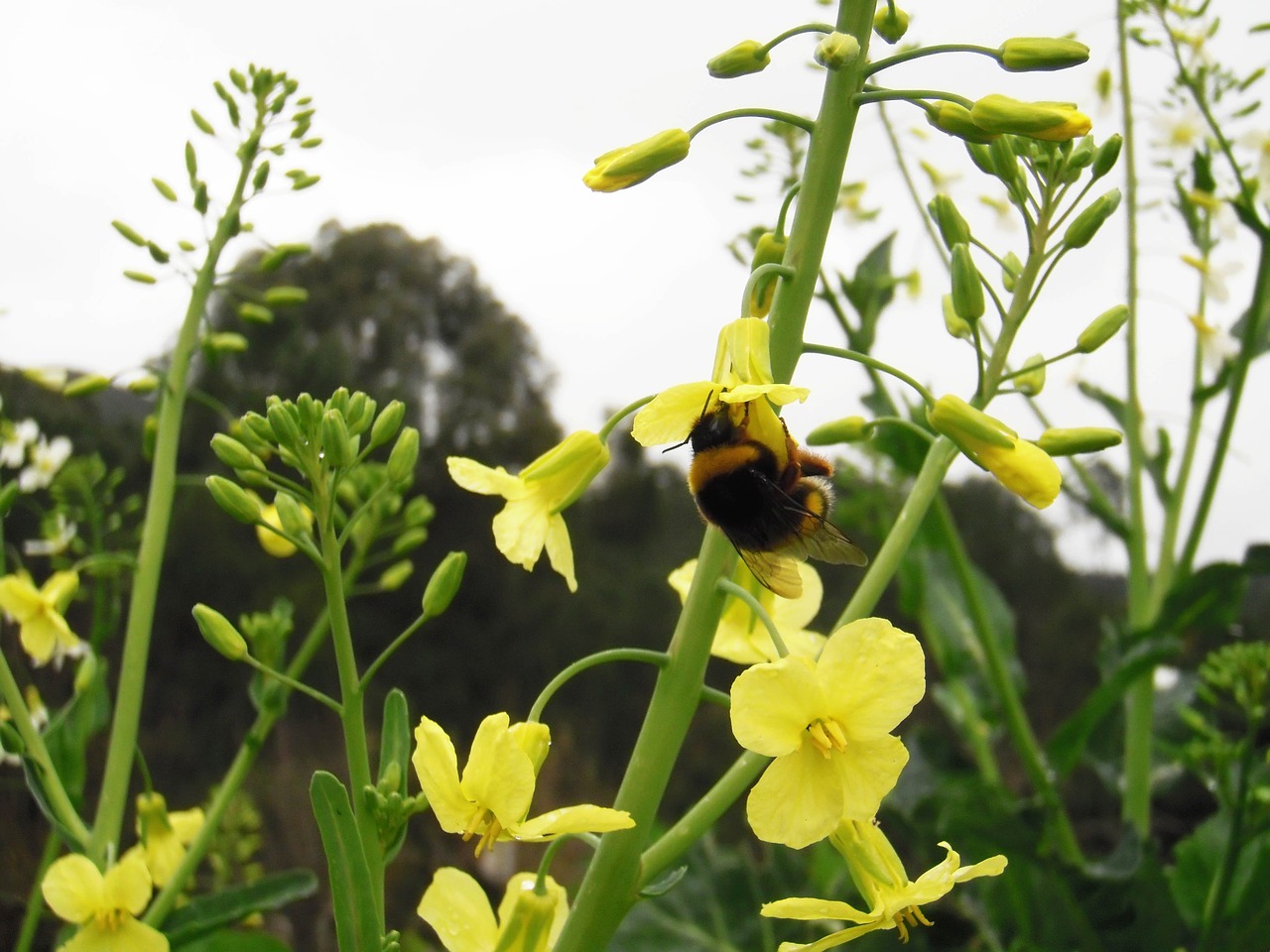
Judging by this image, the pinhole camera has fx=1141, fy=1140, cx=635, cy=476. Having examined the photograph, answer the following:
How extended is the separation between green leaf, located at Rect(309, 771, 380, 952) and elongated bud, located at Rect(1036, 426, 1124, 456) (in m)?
0.71

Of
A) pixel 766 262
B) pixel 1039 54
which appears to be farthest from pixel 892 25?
pixel 766 262

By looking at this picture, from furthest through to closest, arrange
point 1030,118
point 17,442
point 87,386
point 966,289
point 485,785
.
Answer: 1. point 17,442
2. point 87,386
3. point 966,289
4. point 1030,118
5. point 485,785

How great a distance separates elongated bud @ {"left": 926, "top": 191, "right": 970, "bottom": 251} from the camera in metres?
1.12

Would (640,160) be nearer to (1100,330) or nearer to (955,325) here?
(955,325)

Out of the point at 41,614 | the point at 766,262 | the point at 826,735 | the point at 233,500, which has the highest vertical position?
the point at 766,262

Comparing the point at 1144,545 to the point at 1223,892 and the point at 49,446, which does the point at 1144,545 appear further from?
the point at 49,446

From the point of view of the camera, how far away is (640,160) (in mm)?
1021

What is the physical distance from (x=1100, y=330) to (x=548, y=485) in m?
0.57

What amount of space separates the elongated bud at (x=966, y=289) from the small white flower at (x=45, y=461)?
1.56 meters

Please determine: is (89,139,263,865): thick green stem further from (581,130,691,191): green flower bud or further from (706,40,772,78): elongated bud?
(706,40,772,78): elongated bud

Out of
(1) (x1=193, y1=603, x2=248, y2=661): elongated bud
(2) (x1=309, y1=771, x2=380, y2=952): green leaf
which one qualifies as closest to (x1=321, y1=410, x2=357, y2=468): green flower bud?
(1) (x1=193, y1=603, x2=248, y2=661): elongated bud

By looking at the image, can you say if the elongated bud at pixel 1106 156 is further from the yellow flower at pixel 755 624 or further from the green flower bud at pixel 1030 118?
the yellow flower at pixel 755 624

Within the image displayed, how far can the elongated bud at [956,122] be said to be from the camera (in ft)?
3.19

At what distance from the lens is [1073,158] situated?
114 cm
